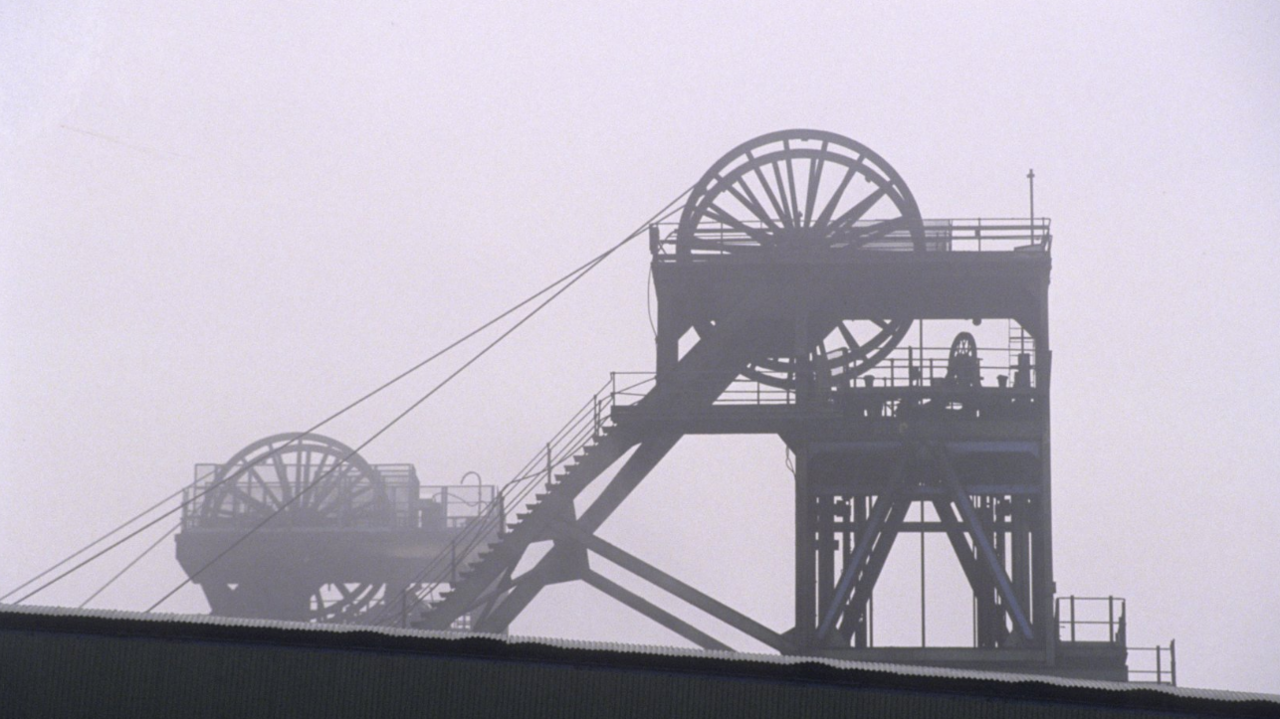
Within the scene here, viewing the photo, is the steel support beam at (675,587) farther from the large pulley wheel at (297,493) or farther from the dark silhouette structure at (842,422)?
the large pulley wheel at (297,493)

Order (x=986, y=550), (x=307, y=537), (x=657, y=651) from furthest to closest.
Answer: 1. (x=307, y=537)
2. (x=986, y=550)
3. (x=657, y=651)

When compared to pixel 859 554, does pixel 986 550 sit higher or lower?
higher

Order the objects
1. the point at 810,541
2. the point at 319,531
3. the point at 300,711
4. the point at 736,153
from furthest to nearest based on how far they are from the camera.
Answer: the point at 319,531, the point at 736,153, the point at 810,541, the point at 300,711

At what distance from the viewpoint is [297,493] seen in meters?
71.4

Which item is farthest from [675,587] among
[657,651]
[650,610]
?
[657,651]

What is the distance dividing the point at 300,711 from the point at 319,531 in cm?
4826

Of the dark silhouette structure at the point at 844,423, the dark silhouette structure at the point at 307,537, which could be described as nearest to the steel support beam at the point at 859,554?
the dark silhouette structure at the point at 844,423

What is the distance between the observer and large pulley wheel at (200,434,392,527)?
7000cm

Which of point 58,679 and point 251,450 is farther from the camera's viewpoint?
point 251,450

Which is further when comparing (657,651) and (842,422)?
(842,422)

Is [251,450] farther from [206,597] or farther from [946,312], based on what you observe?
[946,312]

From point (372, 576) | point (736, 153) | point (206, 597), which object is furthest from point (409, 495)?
point (736, 153)

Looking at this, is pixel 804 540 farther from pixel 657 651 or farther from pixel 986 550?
pixel 657 651

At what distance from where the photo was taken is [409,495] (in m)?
71.7
